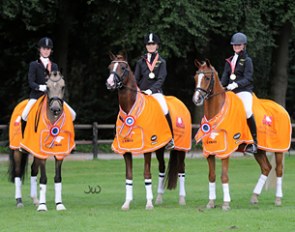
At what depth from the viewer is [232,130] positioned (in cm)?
1453

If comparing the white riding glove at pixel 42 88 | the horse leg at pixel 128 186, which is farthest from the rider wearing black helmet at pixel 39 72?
the horse leg at pixel 128 186

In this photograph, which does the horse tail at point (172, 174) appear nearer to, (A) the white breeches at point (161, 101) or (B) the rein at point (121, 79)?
(A) the white breeches at point (161, 101)

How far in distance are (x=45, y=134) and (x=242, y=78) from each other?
388 centimetres

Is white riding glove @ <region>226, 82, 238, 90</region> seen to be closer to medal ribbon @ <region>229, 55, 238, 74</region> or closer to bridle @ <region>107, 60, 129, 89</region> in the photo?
medal ribbon @ <region>229, 55, 238, 74</region>

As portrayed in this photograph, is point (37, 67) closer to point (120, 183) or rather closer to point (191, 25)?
point (120, 183)

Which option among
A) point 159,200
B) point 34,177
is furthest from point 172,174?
point 34,177

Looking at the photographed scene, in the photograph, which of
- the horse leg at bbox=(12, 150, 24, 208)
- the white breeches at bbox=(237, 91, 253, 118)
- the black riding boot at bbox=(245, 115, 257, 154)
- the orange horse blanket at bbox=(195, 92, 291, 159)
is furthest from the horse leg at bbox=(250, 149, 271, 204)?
the horse leg at bbox=(12, 150, 24, 208)

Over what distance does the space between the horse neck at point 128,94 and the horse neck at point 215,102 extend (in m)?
1.33

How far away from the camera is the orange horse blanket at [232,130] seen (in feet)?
47.5

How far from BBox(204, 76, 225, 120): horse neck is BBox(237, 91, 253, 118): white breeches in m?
0.66

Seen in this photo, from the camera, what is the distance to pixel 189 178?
22328mm

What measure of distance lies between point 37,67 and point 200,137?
11.0 ft

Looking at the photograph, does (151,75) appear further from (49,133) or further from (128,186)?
(49,133)

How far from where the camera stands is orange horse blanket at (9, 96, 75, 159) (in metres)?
14.5
